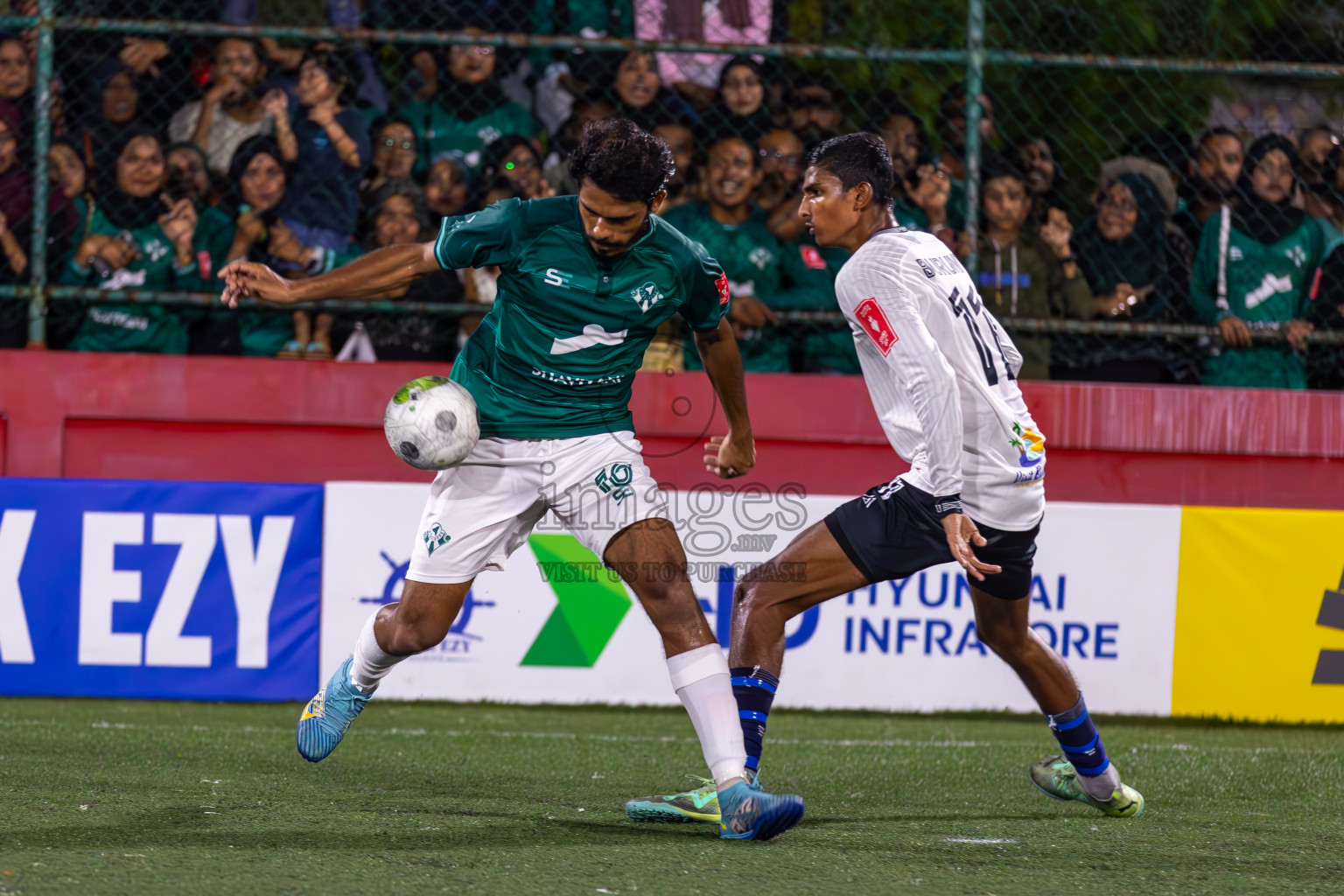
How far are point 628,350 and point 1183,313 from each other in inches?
170

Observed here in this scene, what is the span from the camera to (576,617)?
21.9ft

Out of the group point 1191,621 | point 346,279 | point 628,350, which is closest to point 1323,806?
point 1191,621

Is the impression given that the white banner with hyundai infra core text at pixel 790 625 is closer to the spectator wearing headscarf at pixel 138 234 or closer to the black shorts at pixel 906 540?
the spectator wearing headscarf at pixel 138 234

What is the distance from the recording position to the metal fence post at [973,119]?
717cm

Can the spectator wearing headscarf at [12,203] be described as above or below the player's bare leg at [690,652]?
above

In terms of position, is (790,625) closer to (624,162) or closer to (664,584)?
(664,584)

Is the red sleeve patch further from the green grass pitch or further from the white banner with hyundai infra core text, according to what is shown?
the white banner with hyundai infra core text

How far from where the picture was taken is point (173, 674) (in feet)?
21.5

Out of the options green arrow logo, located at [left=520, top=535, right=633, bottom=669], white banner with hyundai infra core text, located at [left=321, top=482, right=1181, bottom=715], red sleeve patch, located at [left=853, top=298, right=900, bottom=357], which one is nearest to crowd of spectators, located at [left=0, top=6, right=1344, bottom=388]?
white banner with hyundai infra core text, located at [left=321, top=482, right=1181, bottom=715]

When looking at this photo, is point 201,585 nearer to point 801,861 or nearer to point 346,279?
point 346,279

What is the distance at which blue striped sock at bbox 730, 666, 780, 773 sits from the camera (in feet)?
13.6

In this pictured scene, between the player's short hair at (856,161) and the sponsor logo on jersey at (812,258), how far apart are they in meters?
3.14

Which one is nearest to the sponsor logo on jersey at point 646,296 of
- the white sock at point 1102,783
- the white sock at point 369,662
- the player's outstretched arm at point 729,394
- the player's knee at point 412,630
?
the player's outstretched arm at point 729,394

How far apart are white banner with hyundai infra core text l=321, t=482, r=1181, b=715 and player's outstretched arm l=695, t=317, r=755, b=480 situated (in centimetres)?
228
